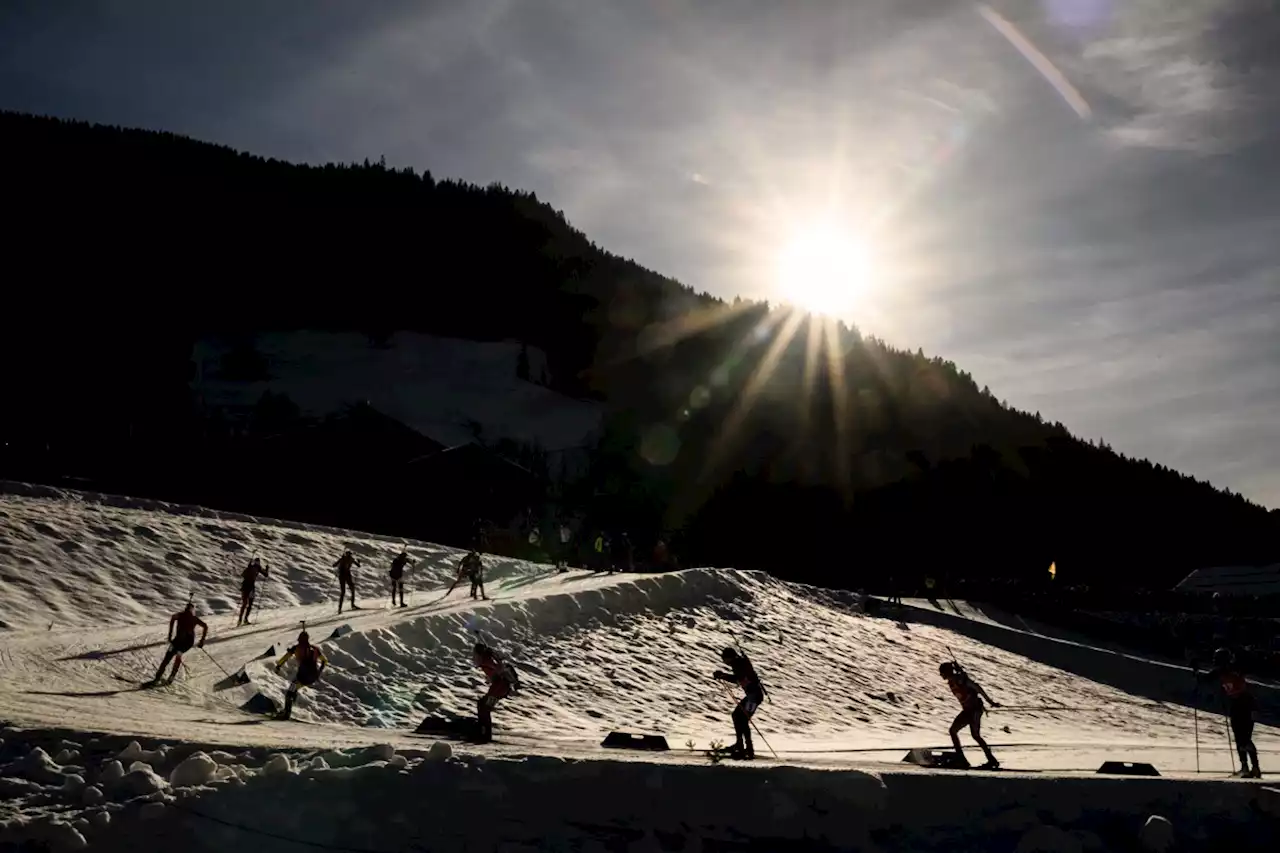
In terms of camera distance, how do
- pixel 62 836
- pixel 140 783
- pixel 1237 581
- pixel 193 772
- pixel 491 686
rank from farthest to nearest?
1. pixel 1237 581
2. pixel 491 686
3. pixel 193 772
4. pixel 140 783
5. pixel 62 836

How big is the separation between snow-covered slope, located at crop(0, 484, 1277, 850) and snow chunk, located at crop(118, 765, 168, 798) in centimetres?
2

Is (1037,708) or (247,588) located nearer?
(247,588)

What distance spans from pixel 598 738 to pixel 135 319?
64124 millimetres

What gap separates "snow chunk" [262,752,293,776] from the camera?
8.23 m

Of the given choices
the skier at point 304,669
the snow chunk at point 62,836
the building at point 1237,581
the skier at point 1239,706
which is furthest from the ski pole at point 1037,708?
the building at point 1237,581

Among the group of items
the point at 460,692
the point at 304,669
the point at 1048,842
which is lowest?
the point at 460,692

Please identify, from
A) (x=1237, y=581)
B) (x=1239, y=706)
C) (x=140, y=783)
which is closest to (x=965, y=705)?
(x=1239, y=706)

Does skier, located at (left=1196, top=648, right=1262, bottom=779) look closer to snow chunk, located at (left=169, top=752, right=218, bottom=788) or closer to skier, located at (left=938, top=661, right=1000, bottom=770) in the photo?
skier, located at (left=938, top=661, right=1000, bottom=770)

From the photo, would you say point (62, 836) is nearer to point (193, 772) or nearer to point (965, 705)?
point (193, 772)

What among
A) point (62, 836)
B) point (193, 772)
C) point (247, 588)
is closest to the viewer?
point (62, 836)

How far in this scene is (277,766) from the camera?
8.31 metres

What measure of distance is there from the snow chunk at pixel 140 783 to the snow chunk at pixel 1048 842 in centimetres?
694

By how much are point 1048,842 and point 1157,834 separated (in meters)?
0.91

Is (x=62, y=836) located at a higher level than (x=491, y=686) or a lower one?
lower
